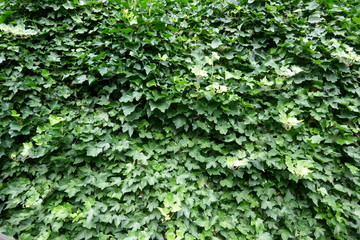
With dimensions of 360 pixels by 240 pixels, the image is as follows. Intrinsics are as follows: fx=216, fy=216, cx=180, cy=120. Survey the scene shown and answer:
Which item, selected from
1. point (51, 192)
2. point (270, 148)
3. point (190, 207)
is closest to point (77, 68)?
point (51, 192)

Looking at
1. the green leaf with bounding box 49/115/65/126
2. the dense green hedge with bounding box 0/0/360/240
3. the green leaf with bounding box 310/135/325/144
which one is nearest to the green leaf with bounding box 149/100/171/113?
the dense green hedge with bounding box 0/0/360/240

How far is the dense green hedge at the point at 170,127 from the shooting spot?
1920 millimetres

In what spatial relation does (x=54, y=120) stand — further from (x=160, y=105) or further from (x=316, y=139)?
(x=316, y=139)

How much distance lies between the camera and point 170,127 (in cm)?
214

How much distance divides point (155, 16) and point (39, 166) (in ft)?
6.25

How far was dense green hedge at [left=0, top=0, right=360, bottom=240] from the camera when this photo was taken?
192cm

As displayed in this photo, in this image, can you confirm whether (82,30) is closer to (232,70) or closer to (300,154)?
(232,70)

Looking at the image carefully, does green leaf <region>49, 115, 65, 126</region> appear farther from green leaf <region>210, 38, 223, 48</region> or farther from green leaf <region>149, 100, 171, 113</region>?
green leaf <region>210, 38, 223, 48</region>

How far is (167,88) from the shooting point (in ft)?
6.87

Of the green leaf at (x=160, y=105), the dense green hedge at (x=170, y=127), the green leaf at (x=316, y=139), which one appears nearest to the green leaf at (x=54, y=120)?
the dense green hedge at (x=170, y=127)

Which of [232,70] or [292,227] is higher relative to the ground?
[232,70]

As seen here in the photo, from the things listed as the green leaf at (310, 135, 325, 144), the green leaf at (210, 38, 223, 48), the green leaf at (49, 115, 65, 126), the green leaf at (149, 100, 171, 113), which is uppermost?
the green leaf at (210, 38, 223, 48)

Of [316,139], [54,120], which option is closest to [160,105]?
[54,120]

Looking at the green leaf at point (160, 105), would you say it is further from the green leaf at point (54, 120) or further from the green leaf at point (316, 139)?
the green leaf at point (316, 139)
